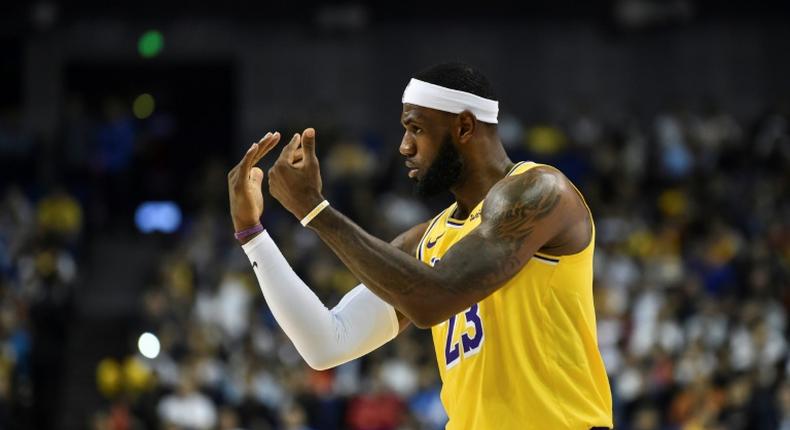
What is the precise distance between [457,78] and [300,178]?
87 cm

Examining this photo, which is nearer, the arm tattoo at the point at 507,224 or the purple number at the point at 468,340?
the arm tattoo at the point at 507,224

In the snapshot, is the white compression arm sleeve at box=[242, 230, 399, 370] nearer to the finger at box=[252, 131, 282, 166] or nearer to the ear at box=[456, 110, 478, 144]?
the finger at box=[252, 131, 282, 166]

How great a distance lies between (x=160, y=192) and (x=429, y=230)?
699 inches

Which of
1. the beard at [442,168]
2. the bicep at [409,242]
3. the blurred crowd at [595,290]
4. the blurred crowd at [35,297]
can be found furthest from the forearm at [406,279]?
the blurred crowd at [35,297]

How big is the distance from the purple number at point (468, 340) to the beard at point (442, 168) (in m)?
0.54

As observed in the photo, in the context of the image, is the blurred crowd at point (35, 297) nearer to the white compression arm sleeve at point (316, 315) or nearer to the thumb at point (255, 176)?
the white compression arm sleeve at point (316, 315)

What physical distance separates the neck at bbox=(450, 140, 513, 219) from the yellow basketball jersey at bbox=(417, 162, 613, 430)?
0.86 ft

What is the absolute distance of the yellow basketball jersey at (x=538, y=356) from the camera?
504 centimetres

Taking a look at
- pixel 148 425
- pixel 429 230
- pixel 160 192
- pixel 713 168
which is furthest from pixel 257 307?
pixel 429 230

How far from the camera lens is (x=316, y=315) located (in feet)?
18.0

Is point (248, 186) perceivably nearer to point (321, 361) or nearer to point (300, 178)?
point (300, 178)

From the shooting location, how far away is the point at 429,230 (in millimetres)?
5820

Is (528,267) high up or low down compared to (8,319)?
up

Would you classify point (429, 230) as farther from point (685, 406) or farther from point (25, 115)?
point (25, 115)
